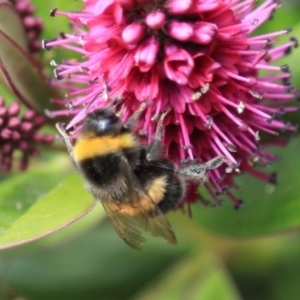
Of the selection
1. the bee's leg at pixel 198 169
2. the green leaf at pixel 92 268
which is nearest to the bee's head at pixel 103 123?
the bee's leg at pixel 198 169

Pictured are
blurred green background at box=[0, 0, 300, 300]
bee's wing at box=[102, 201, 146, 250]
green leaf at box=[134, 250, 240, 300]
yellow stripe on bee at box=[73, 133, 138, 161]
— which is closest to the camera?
yellow stripe on bee at box=[73, 133, 138, 161]

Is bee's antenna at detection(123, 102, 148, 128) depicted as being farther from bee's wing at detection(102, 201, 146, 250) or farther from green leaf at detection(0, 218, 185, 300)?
green leaf at detection(0, 218, 185, 300)

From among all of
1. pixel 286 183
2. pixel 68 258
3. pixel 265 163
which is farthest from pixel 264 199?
pixel 68 258

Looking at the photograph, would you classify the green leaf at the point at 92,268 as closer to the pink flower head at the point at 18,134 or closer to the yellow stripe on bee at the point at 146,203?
the pink flower head at the point at 18,134

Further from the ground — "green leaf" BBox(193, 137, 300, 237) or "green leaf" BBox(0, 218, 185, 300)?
"green leaf" BBox(193, 137, 300, 237)

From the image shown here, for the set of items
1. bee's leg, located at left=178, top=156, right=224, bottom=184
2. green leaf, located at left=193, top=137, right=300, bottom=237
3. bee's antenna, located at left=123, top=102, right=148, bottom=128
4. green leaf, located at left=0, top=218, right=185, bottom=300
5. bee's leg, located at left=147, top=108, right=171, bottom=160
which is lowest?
green leaf, located at left=0, top=218, right=185, bottom=300

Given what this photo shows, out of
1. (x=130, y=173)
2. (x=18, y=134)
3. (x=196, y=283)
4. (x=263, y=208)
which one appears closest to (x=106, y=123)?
(x=130, y=173)

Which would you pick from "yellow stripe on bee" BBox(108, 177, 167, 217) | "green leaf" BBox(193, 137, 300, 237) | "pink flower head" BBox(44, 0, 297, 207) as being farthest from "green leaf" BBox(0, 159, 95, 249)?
"green leaf" BBox(193, 137, 300, 237)
